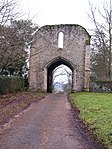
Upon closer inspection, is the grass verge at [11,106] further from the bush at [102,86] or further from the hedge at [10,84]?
the bush at [102,86]

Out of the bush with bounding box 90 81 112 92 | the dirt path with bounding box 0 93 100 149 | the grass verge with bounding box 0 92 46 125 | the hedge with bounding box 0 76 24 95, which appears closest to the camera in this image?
the dirt path with bounding box 0 93 100 149

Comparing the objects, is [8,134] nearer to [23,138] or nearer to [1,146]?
[23,138]

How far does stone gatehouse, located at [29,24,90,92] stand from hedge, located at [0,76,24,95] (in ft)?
9.18

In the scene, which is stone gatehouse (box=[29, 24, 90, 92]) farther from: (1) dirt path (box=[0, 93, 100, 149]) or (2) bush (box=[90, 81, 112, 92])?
(1) dirt path (box=[0, 93, 100, 149])

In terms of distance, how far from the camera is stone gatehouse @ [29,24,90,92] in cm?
3662

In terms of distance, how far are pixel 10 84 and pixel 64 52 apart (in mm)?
9376

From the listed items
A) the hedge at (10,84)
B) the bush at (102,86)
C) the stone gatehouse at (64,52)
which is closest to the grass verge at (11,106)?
the hedge at (10,84)

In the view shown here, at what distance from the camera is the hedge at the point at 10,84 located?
2800 centimetres

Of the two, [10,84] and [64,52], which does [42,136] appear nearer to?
[10,84]

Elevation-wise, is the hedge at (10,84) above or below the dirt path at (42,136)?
above

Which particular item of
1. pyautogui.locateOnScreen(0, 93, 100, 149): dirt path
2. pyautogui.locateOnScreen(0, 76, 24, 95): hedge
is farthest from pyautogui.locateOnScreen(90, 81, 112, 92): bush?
pyautogui.locateOnScreen(0, 93, 100, 149): dirt path

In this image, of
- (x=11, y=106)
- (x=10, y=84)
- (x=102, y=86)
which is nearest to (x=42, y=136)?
(x=11, y=106)

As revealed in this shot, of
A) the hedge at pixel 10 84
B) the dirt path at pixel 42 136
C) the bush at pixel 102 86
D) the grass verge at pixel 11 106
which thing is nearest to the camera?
the dirt path at pixel 42 136

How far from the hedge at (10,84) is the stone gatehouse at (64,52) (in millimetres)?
2797
